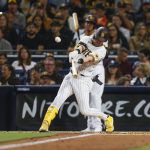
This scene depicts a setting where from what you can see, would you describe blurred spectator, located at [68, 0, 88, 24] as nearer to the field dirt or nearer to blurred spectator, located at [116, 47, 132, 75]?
blurred spectator, located at [116, 47, 132, 75]

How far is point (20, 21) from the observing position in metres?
17.0

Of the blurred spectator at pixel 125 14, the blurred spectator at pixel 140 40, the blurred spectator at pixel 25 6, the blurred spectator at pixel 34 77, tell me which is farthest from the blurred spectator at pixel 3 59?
the blurred spectator at pixel 125 14

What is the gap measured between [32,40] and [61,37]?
670 mm

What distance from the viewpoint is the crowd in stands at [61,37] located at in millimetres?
14453

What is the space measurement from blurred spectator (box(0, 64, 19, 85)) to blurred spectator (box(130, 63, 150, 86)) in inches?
90.1

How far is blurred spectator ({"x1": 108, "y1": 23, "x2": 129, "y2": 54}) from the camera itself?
15664 mm

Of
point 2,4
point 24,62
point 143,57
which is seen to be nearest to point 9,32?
point 2,4

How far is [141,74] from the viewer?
14.5 m

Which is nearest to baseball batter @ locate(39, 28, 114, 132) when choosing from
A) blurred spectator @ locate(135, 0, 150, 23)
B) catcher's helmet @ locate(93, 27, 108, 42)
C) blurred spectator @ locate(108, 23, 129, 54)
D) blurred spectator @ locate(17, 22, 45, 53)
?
catcher's helmet @ locate(93, 27, 108, 42)

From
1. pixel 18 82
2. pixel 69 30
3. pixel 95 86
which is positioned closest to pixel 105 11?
pixel 69 30

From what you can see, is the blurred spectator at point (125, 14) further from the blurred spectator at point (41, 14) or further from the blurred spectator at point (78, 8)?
the blurred spectator at point (41, 14)

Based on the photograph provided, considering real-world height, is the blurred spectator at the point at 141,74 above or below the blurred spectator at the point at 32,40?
below

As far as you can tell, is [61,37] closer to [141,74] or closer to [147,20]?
[147,20]

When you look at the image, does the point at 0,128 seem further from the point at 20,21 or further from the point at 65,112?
the point at 20,21
